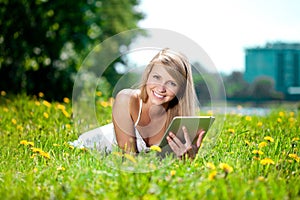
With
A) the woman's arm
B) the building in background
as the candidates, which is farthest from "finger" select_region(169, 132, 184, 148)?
the building in background

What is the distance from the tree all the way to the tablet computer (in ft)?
15.8

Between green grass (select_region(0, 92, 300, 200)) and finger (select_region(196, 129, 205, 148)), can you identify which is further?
finger (select_region(196, 129, 205, 148))

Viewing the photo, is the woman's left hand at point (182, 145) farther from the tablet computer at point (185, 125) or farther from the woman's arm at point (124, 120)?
the woman's arm at point (124, 120)

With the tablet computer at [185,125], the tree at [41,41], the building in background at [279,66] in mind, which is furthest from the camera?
the building in background at [279,66]

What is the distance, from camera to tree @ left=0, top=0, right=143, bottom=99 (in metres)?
7.23

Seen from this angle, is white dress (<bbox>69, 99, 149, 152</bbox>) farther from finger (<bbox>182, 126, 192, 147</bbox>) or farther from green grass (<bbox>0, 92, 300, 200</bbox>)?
finger (<bbox>182, 126, 192, 147</bbox>)

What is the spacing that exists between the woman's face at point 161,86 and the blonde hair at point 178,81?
19 mm

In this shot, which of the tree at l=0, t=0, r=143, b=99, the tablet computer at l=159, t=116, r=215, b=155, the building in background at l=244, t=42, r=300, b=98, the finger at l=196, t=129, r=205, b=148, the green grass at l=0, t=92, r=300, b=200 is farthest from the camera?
the building in background at l=244, t=42, r=300, b=98

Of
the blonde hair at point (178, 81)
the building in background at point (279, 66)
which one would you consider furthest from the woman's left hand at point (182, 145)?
the building in background at point (279, 66)

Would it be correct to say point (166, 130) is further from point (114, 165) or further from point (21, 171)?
point (21, 171)

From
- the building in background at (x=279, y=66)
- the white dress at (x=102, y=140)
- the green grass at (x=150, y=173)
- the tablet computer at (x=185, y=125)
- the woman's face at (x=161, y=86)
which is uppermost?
the building in background at (x=279, y=66)

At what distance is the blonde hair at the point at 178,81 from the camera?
2691 mm

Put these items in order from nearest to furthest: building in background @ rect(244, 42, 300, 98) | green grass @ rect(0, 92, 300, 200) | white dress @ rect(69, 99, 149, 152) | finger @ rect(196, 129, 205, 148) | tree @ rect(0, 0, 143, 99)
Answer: green grass @ rect(0, 92, 300, 200) → finger @ rect(196, 129, 205, 148) → white dress @ rect(69, 99, 149, 152) → tree @ rect(0, 0, 143, 99) → building in background @ rect(244, 42, 300, 98)

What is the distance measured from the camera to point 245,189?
1979mm
